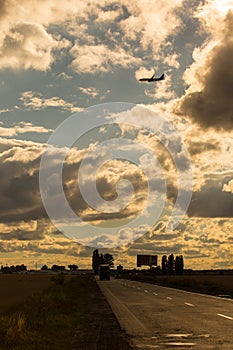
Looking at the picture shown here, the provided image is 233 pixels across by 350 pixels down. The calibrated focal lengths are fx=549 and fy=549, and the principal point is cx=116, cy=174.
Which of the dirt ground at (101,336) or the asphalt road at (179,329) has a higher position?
the asphalt road at (179,329)

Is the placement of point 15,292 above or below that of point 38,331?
above

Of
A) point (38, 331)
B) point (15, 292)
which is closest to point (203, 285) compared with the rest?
point (15, 292)

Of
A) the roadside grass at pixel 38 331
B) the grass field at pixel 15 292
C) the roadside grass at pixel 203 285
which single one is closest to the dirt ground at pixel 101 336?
the roadside grass at pixel 38 331

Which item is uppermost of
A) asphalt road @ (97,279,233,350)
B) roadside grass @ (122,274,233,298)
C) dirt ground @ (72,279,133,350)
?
roadside grass @ (122,274,233,298)

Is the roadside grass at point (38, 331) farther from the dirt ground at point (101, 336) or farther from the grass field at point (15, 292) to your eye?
the grass field at point (15, 292)

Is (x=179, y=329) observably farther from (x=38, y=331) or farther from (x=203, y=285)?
(x=203, y=285)

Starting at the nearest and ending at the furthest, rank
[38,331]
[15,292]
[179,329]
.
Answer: [38,331], [179,329], [15,292]

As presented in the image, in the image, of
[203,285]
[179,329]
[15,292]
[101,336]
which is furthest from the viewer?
[203,285]

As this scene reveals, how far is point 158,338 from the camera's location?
51.2ft

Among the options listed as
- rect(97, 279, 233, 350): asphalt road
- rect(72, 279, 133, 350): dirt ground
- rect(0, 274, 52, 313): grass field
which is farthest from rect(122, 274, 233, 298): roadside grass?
rect(72, 279, 133, 350): dirt ground

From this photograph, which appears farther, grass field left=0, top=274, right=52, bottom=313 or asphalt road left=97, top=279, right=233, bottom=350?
grass field left=0, top=274, right=52, bottom=313

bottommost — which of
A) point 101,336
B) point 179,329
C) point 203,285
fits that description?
point 101,336

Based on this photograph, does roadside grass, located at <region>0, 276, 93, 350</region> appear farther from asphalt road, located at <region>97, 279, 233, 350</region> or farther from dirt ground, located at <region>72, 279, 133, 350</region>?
asphalt road, located at <region>97, 279, 233, 350</region>

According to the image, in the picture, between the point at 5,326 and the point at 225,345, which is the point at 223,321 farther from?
the point at 5,326
